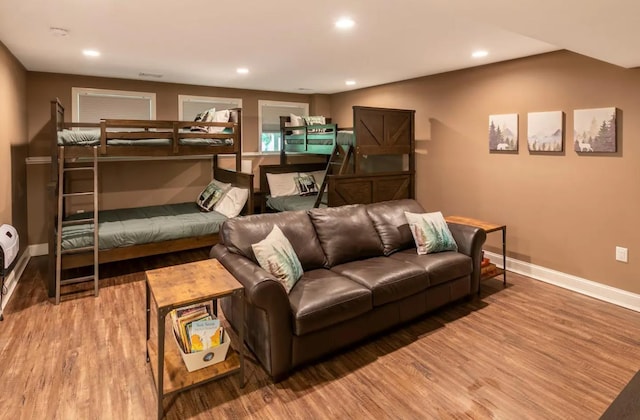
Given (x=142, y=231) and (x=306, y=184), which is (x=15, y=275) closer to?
(x=142, y=231)

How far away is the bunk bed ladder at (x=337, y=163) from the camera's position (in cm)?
473

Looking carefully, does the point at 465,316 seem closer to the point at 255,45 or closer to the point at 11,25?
the point at 255,45

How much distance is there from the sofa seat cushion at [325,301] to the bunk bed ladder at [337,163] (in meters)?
1.98

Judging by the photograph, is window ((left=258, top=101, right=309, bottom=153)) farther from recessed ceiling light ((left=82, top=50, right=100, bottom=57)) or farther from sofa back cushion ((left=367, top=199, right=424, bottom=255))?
sofa back cushion ((left=367, top=199, right=424, bottom=255))

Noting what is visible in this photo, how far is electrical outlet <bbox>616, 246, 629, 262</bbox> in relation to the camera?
3.54 metres

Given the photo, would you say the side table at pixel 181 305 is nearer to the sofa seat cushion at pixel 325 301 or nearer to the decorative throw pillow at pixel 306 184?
the sofa seat cushion at pixel 325 301

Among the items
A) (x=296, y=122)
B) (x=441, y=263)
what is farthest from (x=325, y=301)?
(x=296, y=122)

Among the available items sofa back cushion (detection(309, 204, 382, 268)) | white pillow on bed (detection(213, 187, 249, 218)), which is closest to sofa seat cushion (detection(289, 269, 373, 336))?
sofa back cushion (detection(309, 204, 382, 268))

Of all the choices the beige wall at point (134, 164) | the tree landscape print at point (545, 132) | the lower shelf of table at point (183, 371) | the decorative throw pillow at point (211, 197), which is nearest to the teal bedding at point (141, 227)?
the decorative throw pillow at point (211, 197)

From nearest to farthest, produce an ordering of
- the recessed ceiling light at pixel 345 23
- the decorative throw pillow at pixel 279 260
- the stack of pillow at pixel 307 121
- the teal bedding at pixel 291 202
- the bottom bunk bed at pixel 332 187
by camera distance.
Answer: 1. the decorative throw pillow at pixel 279 260
2. the recessed ceiling light at pixel 345 23
3. the bottom bunk bed at pixel 332 187
4. the teal bedding at pixel 291 202
5. the stack of pillow at pixel 307 121

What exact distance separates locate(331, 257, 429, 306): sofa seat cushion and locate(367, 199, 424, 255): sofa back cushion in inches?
13.8

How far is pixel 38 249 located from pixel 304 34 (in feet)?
14.6

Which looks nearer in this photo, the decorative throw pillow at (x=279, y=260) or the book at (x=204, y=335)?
the book at (x=204, y=335)

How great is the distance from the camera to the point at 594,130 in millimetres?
3613
